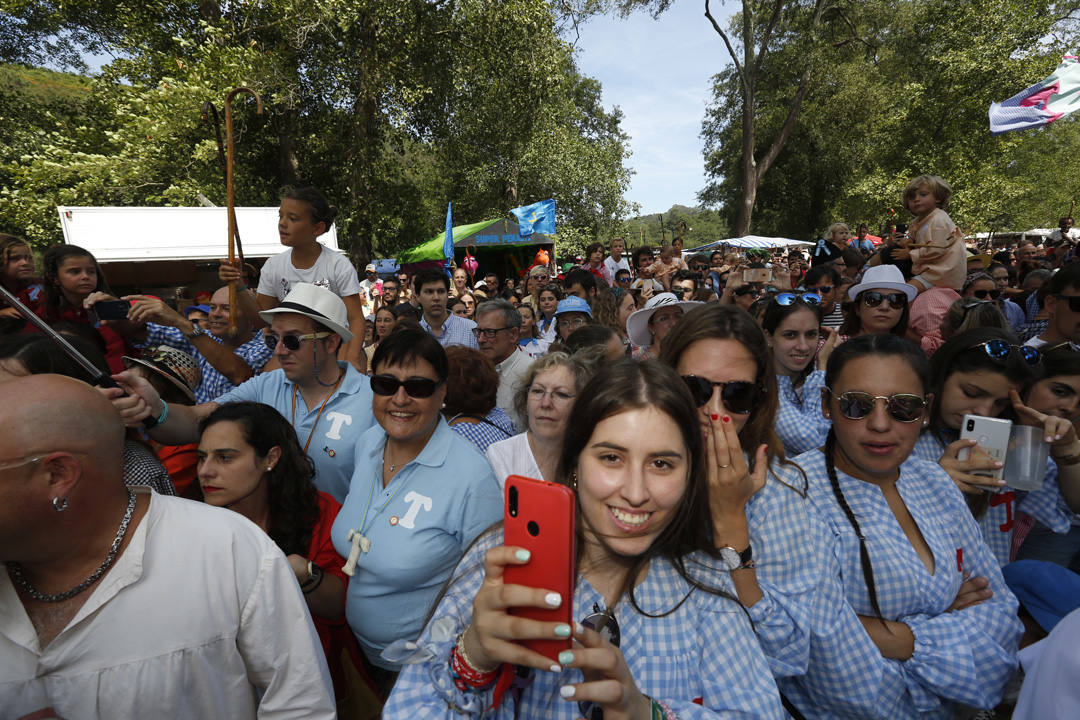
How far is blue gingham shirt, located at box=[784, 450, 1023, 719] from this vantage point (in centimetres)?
162

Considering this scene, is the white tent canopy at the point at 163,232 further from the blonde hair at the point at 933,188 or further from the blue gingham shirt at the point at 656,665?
the blue gingham shirt at the point at 656,665

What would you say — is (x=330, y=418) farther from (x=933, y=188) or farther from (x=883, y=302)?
(x=933, y=188)

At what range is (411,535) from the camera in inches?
81.8

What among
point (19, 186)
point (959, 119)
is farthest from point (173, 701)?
point (959, 119)

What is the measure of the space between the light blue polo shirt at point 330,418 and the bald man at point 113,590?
138cm

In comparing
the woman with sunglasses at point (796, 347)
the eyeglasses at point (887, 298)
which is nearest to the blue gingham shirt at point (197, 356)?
the woman with sunglasses at point (796, 347)

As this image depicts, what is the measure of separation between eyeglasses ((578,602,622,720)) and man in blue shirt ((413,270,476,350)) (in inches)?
183

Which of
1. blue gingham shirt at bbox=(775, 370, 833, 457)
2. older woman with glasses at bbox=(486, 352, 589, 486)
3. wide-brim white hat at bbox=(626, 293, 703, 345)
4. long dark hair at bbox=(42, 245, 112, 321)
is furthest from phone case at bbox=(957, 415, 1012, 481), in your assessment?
long dark hair at bbox=(42, 245, 112, 321)

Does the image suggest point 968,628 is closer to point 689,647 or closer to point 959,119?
point 689,647

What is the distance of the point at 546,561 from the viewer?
1088mm

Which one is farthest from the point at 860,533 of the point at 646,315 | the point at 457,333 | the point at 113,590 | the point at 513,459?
the point at 457,333

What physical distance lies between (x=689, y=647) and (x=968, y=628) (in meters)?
1.09

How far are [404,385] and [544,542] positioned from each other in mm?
1452

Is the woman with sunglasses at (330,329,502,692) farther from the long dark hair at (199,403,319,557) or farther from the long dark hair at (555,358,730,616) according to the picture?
the long dark hair at (555,358,730,616)
